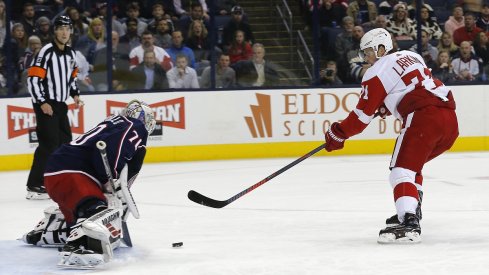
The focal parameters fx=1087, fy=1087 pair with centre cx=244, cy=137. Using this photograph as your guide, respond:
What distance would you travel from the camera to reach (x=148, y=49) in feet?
35.4

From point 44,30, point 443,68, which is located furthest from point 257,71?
point 44,30

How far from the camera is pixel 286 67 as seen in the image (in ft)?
36.4

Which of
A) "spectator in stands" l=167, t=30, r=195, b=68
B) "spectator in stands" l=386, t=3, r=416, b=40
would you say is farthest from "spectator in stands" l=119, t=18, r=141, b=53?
"spectator in stands" l=386, t=3, r=416, b=40

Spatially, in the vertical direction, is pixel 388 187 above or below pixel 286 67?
below

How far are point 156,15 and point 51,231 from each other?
540cm

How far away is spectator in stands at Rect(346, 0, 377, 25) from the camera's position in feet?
37.5

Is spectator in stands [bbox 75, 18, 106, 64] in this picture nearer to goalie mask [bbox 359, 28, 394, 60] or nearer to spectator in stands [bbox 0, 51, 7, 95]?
spectator in stands [bbox 0, 51, 7, 95]

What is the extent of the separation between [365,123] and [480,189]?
2646 mm

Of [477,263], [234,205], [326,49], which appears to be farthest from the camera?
[326,49]

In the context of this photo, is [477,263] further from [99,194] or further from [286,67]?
[286,67]

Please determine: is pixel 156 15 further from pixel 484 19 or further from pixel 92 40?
pixel 484 19

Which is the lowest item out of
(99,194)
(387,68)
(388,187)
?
(388,187)

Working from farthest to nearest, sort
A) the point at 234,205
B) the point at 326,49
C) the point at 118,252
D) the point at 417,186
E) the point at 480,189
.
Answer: the point at 326,49 → the point at 480,189 → the point at 234,205 → the point at 417,186 → the point at 118,252

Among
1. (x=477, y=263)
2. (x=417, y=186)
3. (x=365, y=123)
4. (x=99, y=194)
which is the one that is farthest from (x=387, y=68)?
(x=99, y=194)
